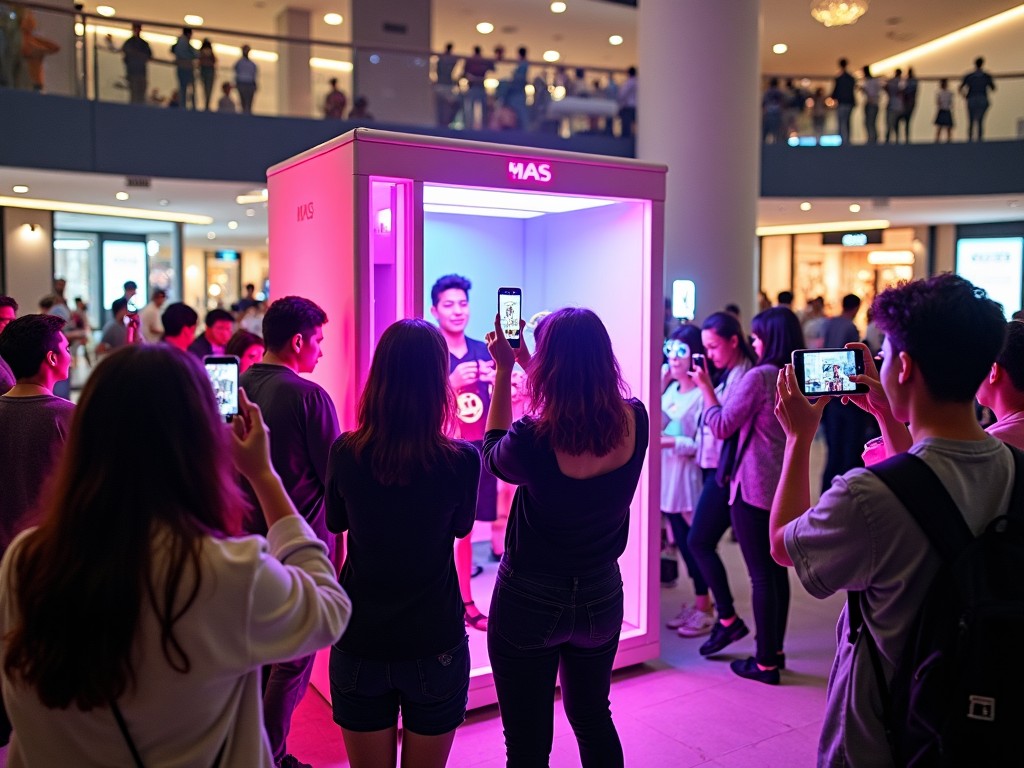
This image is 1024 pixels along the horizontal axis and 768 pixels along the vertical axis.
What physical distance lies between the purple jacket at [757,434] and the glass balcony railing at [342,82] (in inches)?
349

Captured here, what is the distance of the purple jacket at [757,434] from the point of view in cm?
383

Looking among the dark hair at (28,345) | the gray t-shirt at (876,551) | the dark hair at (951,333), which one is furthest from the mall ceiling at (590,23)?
the gray t-shirt at (876,551)

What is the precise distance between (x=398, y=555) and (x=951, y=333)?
1.36m

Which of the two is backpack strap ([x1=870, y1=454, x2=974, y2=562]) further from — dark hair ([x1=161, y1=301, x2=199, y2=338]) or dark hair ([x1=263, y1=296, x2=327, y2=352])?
dark hair ([x1=161, y1=301, x2=199, y2=338])

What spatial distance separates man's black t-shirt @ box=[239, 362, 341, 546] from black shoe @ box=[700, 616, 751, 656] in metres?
2.21

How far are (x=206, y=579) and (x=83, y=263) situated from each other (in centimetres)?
1821

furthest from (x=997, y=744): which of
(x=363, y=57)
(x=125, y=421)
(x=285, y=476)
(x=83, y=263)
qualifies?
(x=83, y=263)

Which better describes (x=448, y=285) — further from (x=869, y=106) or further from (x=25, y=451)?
(x=869, y=106)

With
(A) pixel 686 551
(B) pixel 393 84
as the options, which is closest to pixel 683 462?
(A) pixel 686 551

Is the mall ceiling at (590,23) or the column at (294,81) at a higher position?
the mall ceiling at (590,23)

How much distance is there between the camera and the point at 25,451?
292 centimetres

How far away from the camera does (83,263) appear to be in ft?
57.0

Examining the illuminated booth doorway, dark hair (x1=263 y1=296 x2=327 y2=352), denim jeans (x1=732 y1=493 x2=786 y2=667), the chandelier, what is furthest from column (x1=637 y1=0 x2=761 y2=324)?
dark hair (x1=263 y1=296 x2=327 y2=352)

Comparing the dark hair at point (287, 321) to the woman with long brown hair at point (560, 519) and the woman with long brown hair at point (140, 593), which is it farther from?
the woman with long brown hair at point (140, 593)
